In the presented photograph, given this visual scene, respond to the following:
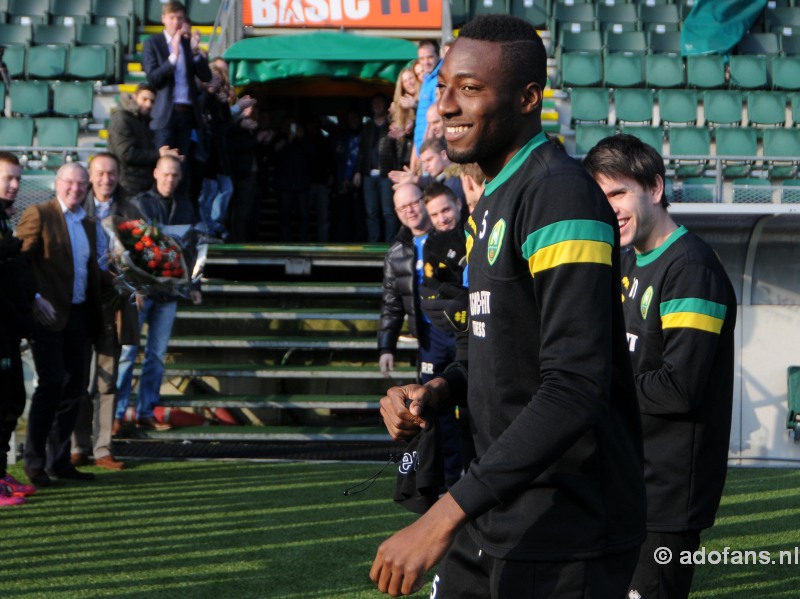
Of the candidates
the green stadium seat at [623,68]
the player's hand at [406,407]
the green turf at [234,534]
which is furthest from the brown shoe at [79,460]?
the green stadium seat at [623,68]

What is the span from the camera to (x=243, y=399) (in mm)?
9711

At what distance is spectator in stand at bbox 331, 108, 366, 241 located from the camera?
13641mm

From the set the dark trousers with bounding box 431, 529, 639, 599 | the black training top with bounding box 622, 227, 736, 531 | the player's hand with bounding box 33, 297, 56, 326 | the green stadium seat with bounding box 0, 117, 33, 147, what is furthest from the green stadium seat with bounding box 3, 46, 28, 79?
the dark trousers with bounding box 431, 529, 639, 599

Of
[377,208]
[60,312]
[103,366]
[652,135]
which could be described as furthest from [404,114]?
[652,135]

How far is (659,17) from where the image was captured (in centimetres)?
1842

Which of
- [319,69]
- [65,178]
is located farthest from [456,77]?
[319,69]

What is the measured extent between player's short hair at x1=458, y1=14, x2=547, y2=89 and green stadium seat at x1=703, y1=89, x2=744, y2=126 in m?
14.1

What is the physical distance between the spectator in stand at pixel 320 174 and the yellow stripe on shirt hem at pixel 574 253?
38.6ft

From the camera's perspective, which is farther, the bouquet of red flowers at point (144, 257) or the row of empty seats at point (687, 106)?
the row of empty seats at point (687, 106)

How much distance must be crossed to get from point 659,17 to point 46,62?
382 inches

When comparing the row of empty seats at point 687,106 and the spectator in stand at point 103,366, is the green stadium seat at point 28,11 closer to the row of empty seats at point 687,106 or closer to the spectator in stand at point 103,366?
the row of empty seats at point 687,106

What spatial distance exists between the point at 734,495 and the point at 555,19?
11.4 metres

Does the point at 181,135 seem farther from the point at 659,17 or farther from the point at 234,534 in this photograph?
the point at 659,17

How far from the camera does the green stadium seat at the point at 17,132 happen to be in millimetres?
14508
